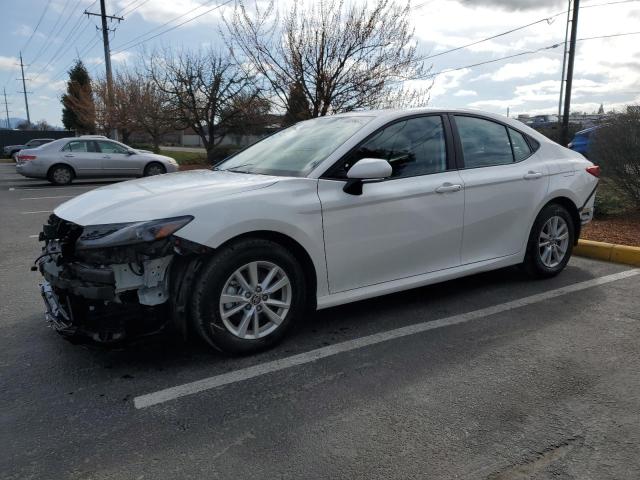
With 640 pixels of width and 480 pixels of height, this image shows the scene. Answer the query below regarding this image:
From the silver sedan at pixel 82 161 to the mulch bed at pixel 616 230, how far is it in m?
13.4

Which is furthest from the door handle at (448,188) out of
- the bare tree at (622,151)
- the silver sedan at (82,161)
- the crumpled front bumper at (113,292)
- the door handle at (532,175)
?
the silver sedan at (82,161)

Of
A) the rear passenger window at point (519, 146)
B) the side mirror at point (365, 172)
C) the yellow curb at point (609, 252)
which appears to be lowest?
the yellow curb at point (609, 252)

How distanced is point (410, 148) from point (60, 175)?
14.8 metres

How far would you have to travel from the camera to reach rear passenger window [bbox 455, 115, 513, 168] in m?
4.37

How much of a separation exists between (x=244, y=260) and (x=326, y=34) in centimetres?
1057

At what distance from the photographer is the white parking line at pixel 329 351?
293cm

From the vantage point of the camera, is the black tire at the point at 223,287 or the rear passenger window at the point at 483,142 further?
the rear passenger window at the point at 483,142

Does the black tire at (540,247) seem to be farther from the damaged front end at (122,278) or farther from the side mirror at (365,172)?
the damaged front end at (122,278)

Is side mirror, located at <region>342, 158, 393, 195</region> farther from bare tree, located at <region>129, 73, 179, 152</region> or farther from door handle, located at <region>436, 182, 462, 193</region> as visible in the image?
bare tree, located at <region>129, 73, 179, 152</region>

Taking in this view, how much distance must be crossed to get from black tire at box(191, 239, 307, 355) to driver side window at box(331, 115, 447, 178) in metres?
0.85

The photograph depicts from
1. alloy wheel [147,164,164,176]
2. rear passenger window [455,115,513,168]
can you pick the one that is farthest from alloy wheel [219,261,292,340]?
alloy wheel [147,164,164,176]

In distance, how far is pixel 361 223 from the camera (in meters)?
3.65

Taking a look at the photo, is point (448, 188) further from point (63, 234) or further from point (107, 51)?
point (107, 51)

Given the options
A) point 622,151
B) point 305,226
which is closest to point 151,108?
point 622,151
